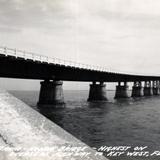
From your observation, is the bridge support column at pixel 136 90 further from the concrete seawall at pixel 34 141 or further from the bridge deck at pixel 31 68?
the concrete seawall at pixel 34 141

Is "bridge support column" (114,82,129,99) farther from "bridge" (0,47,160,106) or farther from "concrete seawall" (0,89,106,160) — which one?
"concrete seawall" (0,89,106,160)

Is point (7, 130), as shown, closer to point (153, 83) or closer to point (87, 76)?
point (87, 76)

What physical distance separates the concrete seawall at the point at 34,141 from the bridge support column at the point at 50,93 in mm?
53123

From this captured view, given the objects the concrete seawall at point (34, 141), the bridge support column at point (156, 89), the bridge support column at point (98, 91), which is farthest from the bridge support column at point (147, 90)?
the concrete seawall at point (34, 141)

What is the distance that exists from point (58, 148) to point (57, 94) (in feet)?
179

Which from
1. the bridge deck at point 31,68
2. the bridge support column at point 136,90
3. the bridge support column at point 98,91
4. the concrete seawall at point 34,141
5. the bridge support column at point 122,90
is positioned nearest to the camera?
the concrete seawall at point 34,141

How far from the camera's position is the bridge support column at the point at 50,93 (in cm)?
5662

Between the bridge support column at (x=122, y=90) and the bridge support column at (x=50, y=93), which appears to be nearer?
the bridge support column at (x=50, y=93)

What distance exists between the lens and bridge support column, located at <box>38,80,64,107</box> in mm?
56625

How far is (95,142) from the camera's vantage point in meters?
19.2

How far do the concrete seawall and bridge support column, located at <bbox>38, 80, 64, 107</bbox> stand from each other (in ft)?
174

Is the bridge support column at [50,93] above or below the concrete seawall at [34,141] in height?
below

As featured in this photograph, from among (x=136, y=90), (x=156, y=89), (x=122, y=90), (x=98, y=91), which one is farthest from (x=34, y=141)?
(x=156, y=89)

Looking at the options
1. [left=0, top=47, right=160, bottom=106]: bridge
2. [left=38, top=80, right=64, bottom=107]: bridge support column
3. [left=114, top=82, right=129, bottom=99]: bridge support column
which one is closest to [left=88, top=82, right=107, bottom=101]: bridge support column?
[left=0, top=47, right=160, bottom=106]: bridge
